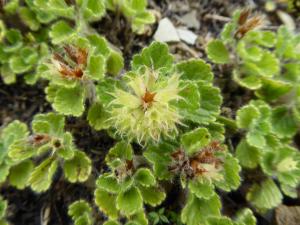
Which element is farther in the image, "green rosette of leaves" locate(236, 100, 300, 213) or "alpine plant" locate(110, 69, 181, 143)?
"green rosette of leaves" locate(236, 100, 300, 213)

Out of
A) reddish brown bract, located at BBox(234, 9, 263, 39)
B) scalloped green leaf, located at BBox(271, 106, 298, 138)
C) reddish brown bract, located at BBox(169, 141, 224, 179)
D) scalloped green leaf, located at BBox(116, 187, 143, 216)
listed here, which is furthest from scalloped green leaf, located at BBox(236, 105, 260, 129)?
scalloped green leaf, located at BBox(116, 187, 143, 216)

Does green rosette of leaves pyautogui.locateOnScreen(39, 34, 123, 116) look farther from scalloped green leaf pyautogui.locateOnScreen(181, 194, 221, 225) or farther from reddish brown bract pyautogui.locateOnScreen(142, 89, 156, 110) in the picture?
scalloped green leaf pyautogui.locateOnScreen(181, 194, 221, 225)

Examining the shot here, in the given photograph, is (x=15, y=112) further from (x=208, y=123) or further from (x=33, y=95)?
(x=208, y=123)

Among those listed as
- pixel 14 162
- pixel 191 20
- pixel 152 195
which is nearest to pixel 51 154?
pixel 14 162

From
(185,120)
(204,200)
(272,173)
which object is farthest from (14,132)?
(272,173)

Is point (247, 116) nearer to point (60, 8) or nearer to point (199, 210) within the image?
point (199, 210)
